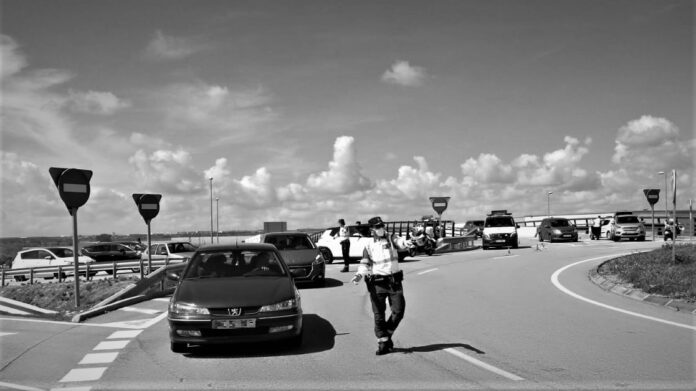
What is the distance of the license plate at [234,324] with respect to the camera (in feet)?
24.7

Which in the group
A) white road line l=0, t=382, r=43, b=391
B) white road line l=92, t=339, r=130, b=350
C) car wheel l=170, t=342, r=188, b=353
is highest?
car wheel l=170, t=342, r=188, b=353

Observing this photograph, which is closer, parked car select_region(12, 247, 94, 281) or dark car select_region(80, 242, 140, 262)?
parked car select_region(12, 247, 94, 281)

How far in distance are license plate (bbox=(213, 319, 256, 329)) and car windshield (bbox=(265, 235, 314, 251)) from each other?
9863 millimetres

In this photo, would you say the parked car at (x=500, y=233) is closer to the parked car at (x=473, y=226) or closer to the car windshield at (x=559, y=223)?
the car windshield at (x=559, y=223)

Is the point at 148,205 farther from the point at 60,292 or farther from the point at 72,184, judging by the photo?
the point at 60,292

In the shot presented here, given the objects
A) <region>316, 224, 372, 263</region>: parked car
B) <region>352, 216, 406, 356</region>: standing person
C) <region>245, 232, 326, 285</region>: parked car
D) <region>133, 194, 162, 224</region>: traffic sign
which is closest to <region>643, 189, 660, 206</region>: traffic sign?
<region>316, 224, 372, 263</region>: parked car

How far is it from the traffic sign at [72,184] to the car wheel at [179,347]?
6.98 meters

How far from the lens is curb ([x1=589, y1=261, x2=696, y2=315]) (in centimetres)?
1125

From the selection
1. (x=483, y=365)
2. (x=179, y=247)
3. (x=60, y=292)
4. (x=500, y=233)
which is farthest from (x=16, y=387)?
(x=500, y=233)

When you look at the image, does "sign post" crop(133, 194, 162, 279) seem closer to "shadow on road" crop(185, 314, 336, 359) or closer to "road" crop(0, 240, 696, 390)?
"road" crop(0, 240, 696, 390)

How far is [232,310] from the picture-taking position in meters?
7.62

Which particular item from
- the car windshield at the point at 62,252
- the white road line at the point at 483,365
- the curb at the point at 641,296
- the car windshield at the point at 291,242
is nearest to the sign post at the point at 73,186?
the car windshield at the point at 291,242

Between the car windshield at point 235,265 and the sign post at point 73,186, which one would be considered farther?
the sign post at point 73,186

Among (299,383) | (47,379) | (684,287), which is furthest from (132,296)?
(684,287)
